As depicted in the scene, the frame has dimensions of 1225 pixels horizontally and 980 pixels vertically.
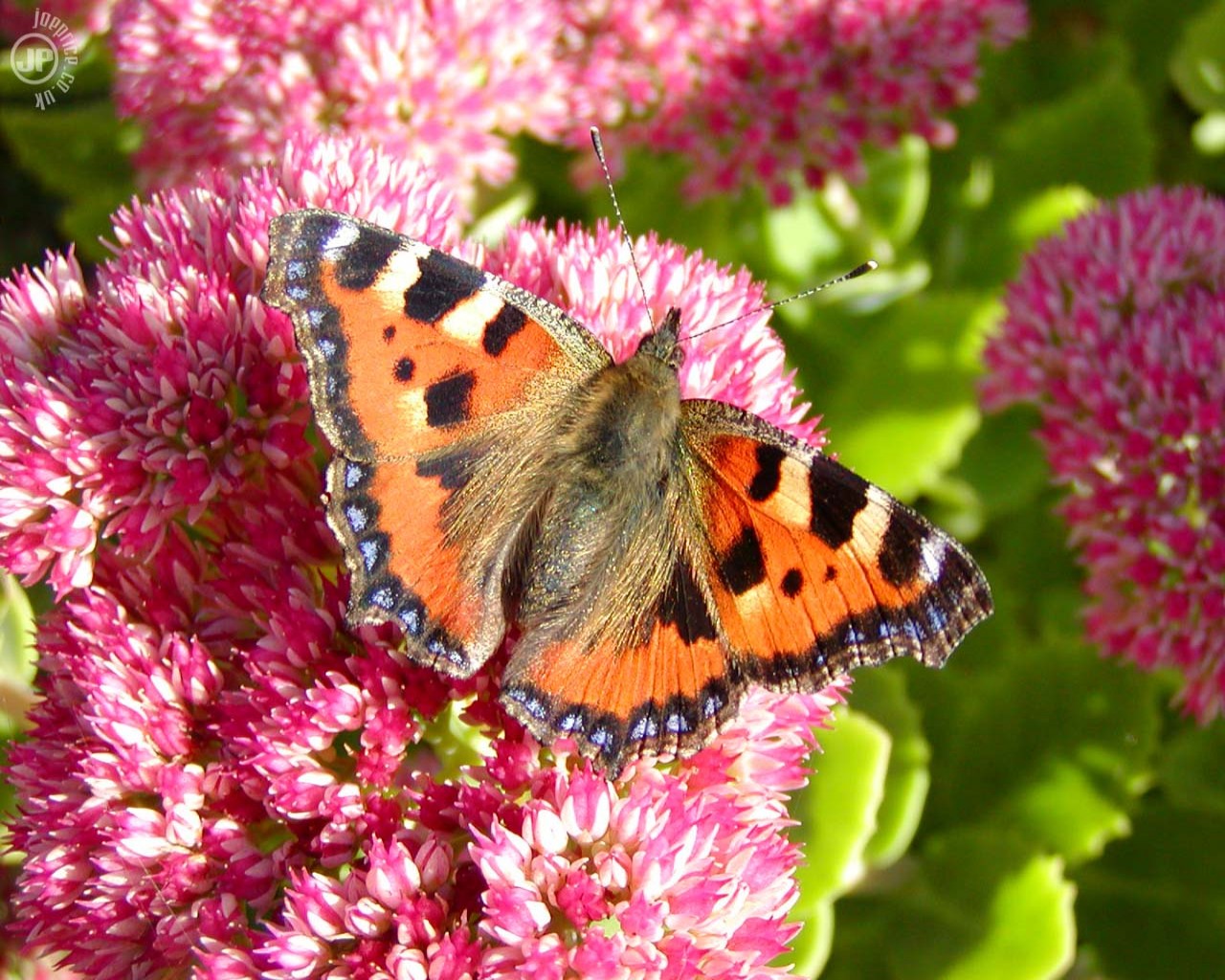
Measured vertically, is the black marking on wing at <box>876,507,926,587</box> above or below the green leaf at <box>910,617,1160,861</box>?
above

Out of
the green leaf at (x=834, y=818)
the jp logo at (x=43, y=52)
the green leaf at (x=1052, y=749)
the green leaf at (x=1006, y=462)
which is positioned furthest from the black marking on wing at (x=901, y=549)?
the jp logo at (x=43, y=52)

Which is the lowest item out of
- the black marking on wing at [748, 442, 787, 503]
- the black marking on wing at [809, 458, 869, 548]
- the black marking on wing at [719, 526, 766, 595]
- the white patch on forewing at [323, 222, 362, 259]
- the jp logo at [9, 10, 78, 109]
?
the black marking on wing at [719, 526, 766, 595]

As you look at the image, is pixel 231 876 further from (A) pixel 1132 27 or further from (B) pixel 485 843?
(A) pixel 1132 27

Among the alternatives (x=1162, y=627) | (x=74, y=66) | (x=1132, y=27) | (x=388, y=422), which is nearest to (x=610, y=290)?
(x=388, y=422)

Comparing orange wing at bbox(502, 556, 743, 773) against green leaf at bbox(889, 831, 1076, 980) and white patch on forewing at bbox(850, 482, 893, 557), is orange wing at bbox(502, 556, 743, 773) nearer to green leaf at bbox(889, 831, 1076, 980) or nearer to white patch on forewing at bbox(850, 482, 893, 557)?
white patch on forewing at bbox(850, 482, 893, 557)

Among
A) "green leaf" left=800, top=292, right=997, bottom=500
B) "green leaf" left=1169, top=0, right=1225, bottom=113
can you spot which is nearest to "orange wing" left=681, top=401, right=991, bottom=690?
"green leaf" left=800, top=292, right=997, bottom=500

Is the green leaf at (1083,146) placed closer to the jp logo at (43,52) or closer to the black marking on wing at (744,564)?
the black marking on wing at (744,564)

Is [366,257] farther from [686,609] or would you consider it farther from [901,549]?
[901,549]
